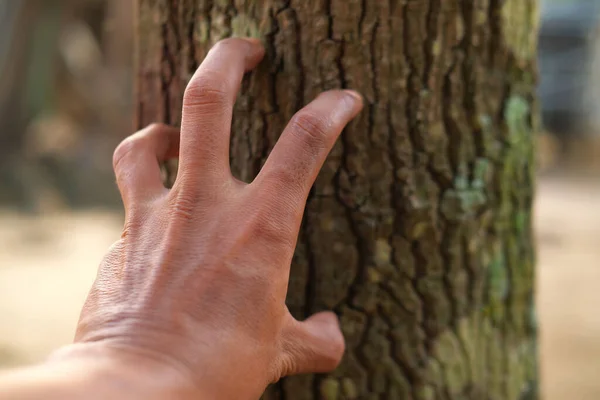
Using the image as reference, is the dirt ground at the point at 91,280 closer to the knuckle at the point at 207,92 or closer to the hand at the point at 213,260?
the hand at the point at 213,260

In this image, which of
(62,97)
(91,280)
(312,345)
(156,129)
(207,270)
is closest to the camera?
(207,270)

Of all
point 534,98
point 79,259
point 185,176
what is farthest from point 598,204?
point 185,176

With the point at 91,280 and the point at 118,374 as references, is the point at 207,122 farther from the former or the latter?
the point at 91,280

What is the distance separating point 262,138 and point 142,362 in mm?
561

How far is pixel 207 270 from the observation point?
0.97 metres

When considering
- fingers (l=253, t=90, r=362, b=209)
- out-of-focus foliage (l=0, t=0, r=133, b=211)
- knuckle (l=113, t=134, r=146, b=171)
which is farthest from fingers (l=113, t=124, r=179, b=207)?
out-of-focus foliage (l=0, t=0, r=133, b=211)

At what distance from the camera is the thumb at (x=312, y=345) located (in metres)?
1.08

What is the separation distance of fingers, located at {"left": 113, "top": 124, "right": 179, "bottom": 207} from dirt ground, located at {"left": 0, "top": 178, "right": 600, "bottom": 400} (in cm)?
263

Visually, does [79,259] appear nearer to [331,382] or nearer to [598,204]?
[331,382]

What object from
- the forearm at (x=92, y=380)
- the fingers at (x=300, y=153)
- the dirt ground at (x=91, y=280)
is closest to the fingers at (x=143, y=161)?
the fingers at (x=300, y=153)

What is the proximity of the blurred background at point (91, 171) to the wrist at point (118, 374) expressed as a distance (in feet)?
9.23

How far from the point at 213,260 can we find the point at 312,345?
0.90 ft

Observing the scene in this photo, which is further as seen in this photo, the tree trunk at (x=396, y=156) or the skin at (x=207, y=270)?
the tree trunk at (x=396, y=156)

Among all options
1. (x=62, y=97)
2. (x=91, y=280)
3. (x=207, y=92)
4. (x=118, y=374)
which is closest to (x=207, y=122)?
(x=207, y=92)
